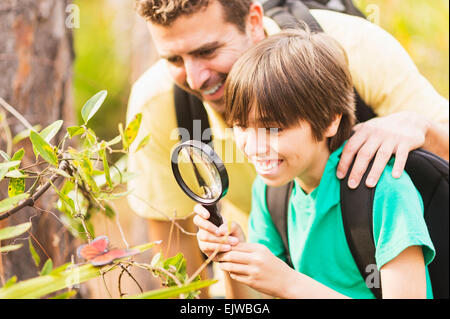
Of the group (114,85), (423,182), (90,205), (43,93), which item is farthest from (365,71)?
(114,85)

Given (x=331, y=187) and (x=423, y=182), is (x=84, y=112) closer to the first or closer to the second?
(x=331, y=187)

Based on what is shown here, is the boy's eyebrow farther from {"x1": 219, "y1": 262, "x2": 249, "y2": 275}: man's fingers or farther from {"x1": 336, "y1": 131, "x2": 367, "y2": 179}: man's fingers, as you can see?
{"x1": 219, "y1": 262, "x2": 249, "y2": 275}: man's fingers

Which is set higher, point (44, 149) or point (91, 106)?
point (91, 106)

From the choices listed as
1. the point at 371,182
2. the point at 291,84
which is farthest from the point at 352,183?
the point at 291,84

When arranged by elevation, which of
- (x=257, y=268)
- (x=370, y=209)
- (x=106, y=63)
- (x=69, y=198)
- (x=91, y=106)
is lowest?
(x=257, y=268)

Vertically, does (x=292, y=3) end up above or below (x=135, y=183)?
above

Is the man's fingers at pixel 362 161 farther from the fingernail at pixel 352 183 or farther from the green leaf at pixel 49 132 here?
the green leaf at pixel 49 132

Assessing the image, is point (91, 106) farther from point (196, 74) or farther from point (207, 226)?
point (196, 74)

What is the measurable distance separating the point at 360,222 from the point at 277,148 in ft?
1.12

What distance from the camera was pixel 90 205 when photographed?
1776 millimetres

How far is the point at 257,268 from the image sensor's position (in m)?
1.34

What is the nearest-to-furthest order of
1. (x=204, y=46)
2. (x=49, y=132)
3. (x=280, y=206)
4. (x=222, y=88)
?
(x=49, y=132), (x=280, y=206), (x=204, y=46), (x=222, y=88)
